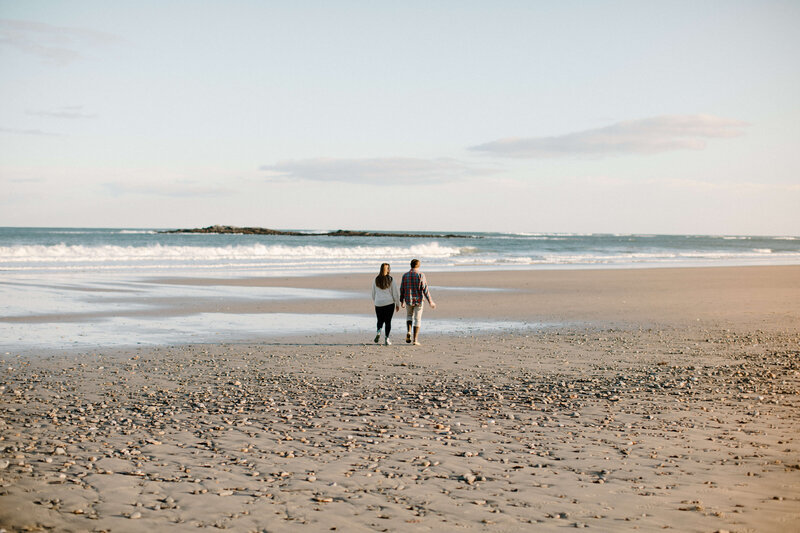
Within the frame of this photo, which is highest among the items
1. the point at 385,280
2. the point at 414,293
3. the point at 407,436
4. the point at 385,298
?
the point at 385,280

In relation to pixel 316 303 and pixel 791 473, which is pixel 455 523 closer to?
pixel 791 473

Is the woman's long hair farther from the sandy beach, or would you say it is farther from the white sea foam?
the white sea foam

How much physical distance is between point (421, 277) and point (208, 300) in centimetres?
975

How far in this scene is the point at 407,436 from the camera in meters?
7.15

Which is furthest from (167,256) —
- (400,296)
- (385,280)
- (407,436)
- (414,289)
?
(407,436)

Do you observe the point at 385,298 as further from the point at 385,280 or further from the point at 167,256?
the point at 167,256

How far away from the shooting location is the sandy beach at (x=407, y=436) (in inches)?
203

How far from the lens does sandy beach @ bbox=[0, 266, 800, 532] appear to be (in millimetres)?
5168

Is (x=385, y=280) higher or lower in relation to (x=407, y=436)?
higher

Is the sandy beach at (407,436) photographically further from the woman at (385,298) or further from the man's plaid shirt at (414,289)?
the man's plaid shirt at (414,289)

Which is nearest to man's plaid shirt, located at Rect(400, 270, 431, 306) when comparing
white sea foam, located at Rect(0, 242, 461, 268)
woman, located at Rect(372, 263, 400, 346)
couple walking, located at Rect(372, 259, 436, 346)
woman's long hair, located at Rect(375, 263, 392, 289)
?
couple walking, located at Rect(372, 259, 436, 346)

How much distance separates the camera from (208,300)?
71.1 feet

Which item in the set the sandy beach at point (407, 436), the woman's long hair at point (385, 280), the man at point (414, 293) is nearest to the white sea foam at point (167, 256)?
the woman's long hair at point (385, 280)

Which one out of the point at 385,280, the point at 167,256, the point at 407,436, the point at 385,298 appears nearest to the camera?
the point at 407,436
